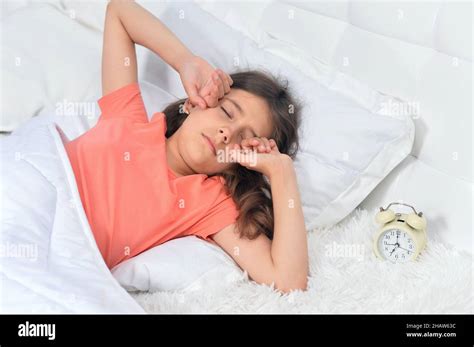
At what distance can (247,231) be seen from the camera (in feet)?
4.49

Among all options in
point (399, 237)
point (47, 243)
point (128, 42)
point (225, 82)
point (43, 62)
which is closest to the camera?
point (47, 243)

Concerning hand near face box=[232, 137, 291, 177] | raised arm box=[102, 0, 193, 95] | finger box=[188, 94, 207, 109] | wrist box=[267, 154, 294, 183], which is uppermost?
raised arm box=[102, 0, 193, 95]

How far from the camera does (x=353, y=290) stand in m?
1.27

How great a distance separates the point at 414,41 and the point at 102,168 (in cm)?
71

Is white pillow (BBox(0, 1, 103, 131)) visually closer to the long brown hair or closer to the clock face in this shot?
the long brown hair

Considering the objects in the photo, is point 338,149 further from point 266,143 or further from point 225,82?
point 225,82

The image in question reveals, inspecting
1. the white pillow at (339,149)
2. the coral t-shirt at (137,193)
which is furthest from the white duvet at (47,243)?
the white pillow at (339,149)

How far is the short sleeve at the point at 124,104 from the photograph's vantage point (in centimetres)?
157

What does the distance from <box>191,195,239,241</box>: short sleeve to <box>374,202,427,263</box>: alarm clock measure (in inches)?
11.3

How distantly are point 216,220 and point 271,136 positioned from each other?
0.72 feet

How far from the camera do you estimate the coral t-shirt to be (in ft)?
4.41

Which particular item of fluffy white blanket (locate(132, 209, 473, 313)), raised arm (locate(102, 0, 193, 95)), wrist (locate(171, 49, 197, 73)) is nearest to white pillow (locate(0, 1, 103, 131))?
raised arm (locate(102, 0, 193, 95))

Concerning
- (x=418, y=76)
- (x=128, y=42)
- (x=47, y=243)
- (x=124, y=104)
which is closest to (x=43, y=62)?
(x=128, y=42)

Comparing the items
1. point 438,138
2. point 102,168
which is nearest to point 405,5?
point 438,138
